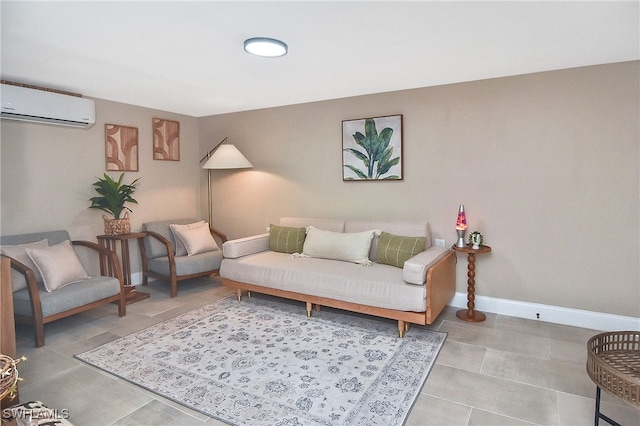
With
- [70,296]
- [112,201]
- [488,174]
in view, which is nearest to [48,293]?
[70,296]

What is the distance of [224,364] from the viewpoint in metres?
2.67

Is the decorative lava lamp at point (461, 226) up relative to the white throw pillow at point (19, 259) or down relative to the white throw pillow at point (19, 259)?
up

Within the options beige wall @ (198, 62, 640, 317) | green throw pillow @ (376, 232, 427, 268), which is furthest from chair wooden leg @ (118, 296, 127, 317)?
green throw pillow @ (376, 232, 427, 268)

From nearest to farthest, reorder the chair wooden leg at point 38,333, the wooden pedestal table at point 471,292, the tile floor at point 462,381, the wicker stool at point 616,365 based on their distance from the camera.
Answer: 1. the wicker stool at point 616,365
2. the tile floor at point 462,381
3. the chair wooden leg at point 38,333
4. the wooden pedestal table at point 471,292

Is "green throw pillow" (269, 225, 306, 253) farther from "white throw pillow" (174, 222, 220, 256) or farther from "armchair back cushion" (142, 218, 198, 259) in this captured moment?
"armchair back cushion" (142, 218, 198, 259)

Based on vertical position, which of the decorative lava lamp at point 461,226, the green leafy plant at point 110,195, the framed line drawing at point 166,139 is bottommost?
the decorative lava lamp at point 461,226

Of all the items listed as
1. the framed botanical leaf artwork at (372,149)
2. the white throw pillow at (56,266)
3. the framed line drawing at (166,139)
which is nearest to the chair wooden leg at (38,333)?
the white throw pillow at (56,266)

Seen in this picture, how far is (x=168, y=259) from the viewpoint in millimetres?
4355

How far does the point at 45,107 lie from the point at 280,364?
132 inches

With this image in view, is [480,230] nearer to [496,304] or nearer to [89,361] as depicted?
[496,304]

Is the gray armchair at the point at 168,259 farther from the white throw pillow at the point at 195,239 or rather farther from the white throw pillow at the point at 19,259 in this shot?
the white throw pillow at the point at 19,259

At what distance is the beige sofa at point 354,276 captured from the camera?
118 inches

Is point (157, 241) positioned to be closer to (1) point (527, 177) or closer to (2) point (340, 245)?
(2) point (340, 245)

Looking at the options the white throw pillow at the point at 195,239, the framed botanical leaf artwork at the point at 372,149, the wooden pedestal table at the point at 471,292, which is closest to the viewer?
the wooden pedestal table at the point at 471,292
